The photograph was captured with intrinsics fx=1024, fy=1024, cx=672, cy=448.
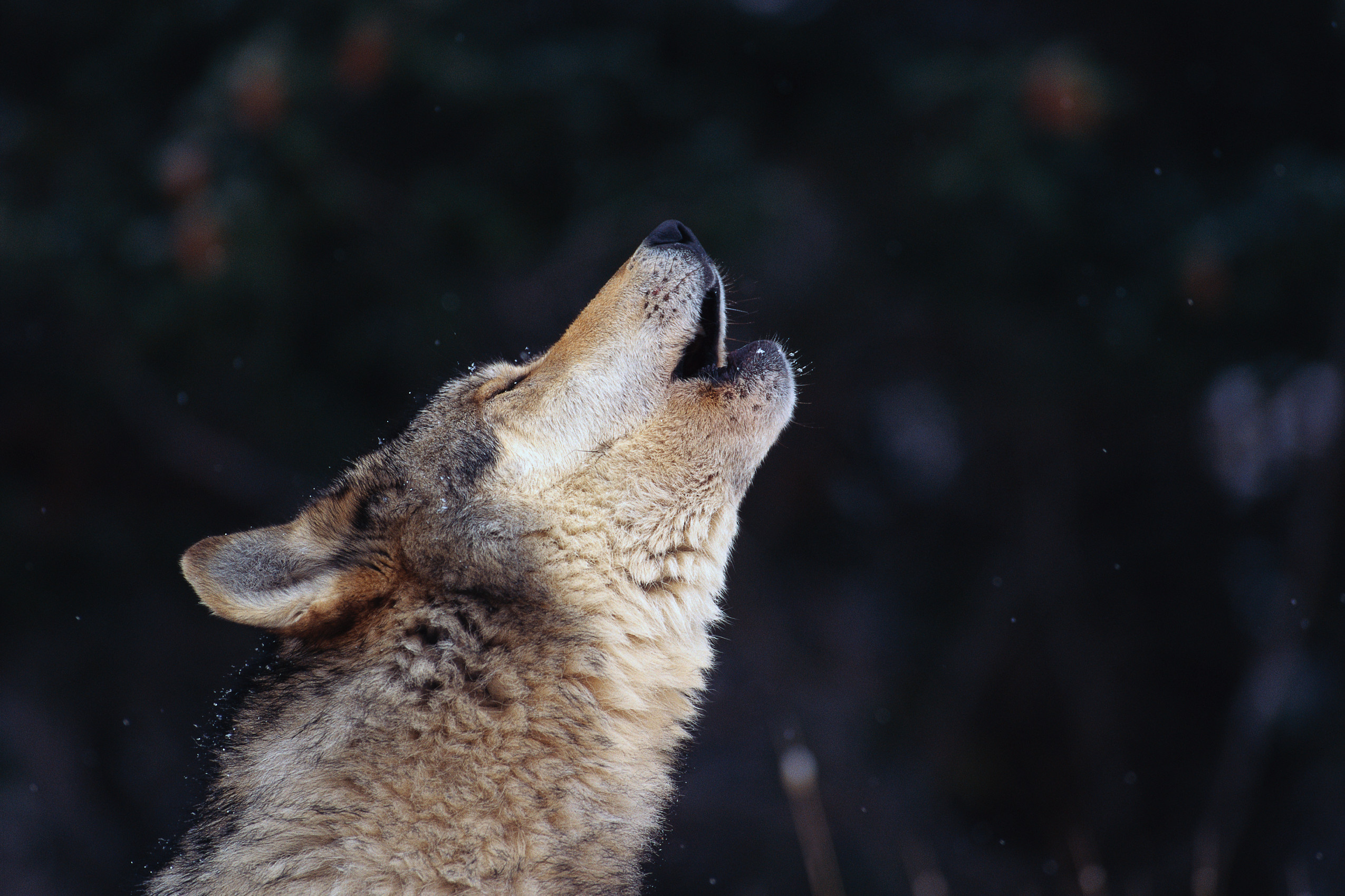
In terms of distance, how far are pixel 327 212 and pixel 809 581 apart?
3.99m

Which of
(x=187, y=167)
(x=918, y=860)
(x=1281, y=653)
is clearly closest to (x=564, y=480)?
(x=187, y=167)

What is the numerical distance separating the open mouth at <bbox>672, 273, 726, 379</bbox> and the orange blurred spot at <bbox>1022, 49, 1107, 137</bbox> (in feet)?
8.95

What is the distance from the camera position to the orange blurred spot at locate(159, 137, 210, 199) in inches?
190

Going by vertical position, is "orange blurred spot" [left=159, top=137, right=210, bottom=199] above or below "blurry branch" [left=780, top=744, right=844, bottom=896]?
above

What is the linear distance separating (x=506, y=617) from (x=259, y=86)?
142 inches

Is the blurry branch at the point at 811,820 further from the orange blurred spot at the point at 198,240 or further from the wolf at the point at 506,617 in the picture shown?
the orange blurred spot at the point at 198,240

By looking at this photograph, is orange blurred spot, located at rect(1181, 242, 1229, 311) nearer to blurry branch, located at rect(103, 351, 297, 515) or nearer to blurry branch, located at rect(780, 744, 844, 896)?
blurry branch, located at rect(780, 744, 844, 896)

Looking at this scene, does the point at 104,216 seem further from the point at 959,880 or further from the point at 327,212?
the point at 959,880

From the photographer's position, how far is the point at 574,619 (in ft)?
7.57

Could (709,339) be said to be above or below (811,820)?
above

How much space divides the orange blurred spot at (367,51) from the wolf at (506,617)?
8.97 feet

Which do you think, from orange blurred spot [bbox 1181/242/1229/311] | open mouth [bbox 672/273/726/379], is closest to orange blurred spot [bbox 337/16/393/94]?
open mouth [bbox 672/273/726/379]

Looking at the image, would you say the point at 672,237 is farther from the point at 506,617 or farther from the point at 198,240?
the point at 198,240

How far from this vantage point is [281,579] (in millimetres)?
2168
